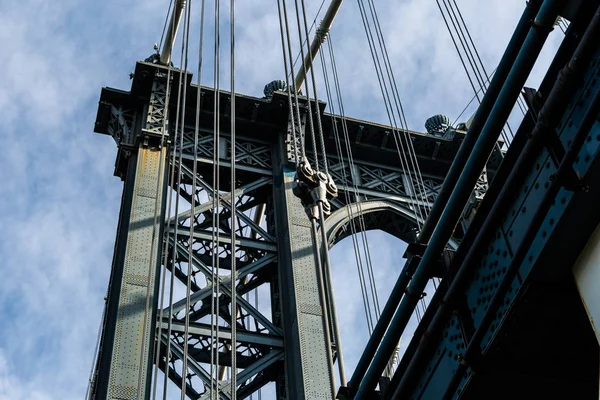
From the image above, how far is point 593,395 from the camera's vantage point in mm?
8453

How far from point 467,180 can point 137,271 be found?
8.46 m

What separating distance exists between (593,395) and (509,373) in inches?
32.0

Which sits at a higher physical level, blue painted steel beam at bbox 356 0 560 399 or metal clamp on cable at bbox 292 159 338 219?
metal clamp on cable at bbox 292 159 338 219

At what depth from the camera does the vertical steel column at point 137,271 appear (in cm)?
1414

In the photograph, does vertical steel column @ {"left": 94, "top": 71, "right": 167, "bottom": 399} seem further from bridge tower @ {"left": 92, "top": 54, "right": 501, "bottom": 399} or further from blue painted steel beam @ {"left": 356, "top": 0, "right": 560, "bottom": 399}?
blue painted steel beam @ {"left": 356, "top": 0, "right": 560, "bottom": 399}

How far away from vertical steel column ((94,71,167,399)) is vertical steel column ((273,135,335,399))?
242 centimetres

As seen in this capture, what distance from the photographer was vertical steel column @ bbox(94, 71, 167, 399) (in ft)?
46.4

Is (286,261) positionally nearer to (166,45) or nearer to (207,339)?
(207,339)

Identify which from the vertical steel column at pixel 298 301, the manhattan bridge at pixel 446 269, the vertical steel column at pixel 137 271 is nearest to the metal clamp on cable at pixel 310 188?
the manhattan bridge at pixel 446 269

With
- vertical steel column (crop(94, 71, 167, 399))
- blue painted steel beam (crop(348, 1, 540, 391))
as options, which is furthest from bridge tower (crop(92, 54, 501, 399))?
blue painted steel beam (crop(348, 1, 540, 391))

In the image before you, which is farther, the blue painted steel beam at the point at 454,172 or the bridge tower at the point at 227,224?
the bridge tower at the point at 227,224

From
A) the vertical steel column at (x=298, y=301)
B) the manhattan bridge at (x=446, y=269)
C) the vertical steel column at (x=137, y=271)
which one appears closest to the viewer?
the manhattan bridge at (x=446, y=269)

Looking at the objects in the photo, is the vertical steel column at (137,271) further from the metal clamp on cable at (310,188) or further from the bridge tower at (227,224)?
the metal clamp on cable at (310,188)

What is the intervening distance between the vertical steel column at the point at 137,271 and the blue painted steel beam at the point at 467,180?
4.02 metres
